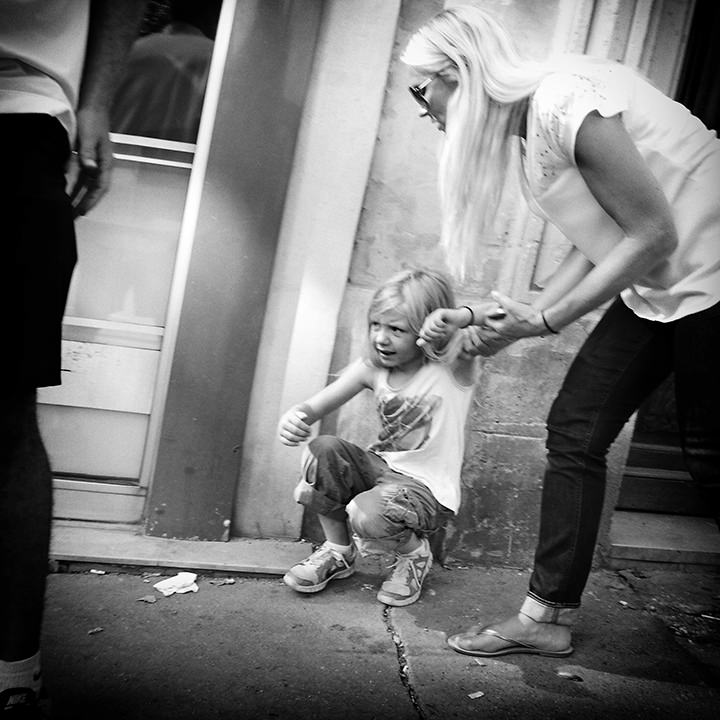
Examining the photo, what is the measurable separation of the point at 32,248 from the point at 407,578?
5.57 feet

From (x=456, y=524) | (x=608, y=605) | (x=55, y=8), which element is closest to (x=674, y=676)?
(x=608, y=605)

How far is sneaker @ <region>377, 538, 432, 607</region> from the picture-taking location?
9.07 feet

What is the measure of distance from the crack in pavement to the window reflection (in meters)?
1.75

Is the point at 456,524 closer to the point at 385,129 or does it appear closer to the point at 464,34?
the point at 385,129

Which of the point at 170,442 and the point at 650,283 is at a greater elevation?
the point at 650,283

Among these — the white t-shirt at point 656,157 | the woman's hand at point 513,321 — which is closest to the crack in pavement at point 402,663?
the woman's hand at point 513,321

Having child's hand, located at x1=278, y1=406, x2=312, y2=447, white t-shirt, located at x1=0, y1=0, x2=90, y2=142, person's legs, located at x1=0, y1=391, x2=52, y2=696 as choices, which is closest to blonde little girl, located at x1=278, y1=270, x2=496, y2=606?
child's hand, located at x1=278, y1=406, x2=312, y2=447

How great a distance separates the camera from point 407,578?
2.81m

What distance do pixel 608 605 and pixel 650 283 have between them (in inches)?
53.9

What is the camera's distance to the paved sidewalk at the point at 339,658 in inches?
81.4

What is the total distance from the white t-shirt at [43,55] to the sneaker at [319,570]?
157 cm

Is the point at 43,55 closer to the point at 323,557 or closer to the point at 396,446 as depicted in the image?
the point at 396,446

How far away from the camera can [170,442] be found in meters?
2.91

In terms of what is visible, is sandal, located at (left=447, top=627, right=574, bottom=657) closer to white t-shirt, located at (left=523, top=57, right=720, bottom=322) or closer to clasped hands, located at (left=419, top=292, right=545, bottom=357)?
clasped hands, located at (left=419, top=292, right=545, bottom=357)
